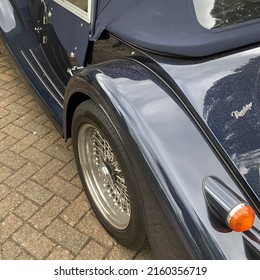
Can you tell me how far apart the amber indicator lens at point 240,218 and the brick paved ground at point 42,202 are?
963 millimetres

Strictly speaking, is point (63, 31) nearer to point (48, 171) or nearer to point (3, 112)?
point (48, 171)

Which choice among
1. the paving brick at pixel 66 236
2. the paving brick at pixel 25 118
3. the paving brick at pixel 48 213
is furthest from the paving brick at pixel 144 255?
the paving brick at pixel 25 118

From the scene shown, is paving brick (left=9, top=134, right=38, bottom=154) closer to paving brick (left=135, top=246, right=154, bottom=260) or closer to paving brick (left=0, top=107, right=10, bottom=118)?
paving brick (left=0, top=107, right=10, bottom=118)

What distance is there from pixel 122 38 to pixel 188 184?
0.94 meters

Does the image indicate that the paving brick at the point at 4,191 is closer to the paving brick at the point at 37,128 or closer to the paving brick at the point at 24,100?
the paving brick at the point at 37,128

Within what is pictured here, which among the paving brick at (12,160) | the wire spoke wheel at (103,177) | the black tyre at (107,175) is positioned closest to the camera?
the black tyre at (107,175)

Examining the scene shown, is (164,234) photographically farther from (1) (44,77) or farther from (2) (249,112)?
(1) (44,77)

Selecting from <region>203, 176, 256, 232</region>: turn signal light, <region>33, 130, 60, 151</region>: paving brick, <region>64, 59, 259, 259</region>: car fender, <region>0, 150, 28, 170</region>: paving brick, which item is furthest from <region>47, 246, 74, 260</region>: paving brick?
<region>203, 176, 256, 232</region>: turn signal light

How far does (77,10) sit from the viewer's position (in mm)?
2213

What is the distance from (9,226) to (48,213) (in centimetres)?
25

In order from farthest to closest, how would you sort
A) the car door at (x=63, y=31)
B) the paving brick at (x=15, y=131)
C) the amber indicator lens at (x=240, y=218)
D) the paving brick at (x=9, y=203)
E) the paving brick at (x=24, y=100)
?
1. the paving brick at (x=24, y=100)
2. the paving brick at (x=15, y=131)
3. the paving brick at (x=9, y=203)
4. the car door at (x=63, y=31)
5. the amber indicator lens at (x=240, y=218)

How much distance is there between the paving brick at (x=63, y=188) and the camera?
240 centimetres

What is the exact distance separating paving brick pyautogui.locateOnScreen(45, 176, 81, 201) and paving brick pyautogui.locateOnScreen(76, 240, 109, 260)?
41 cm

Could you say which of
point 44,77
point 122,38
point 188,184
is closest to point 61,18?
point 44,77
